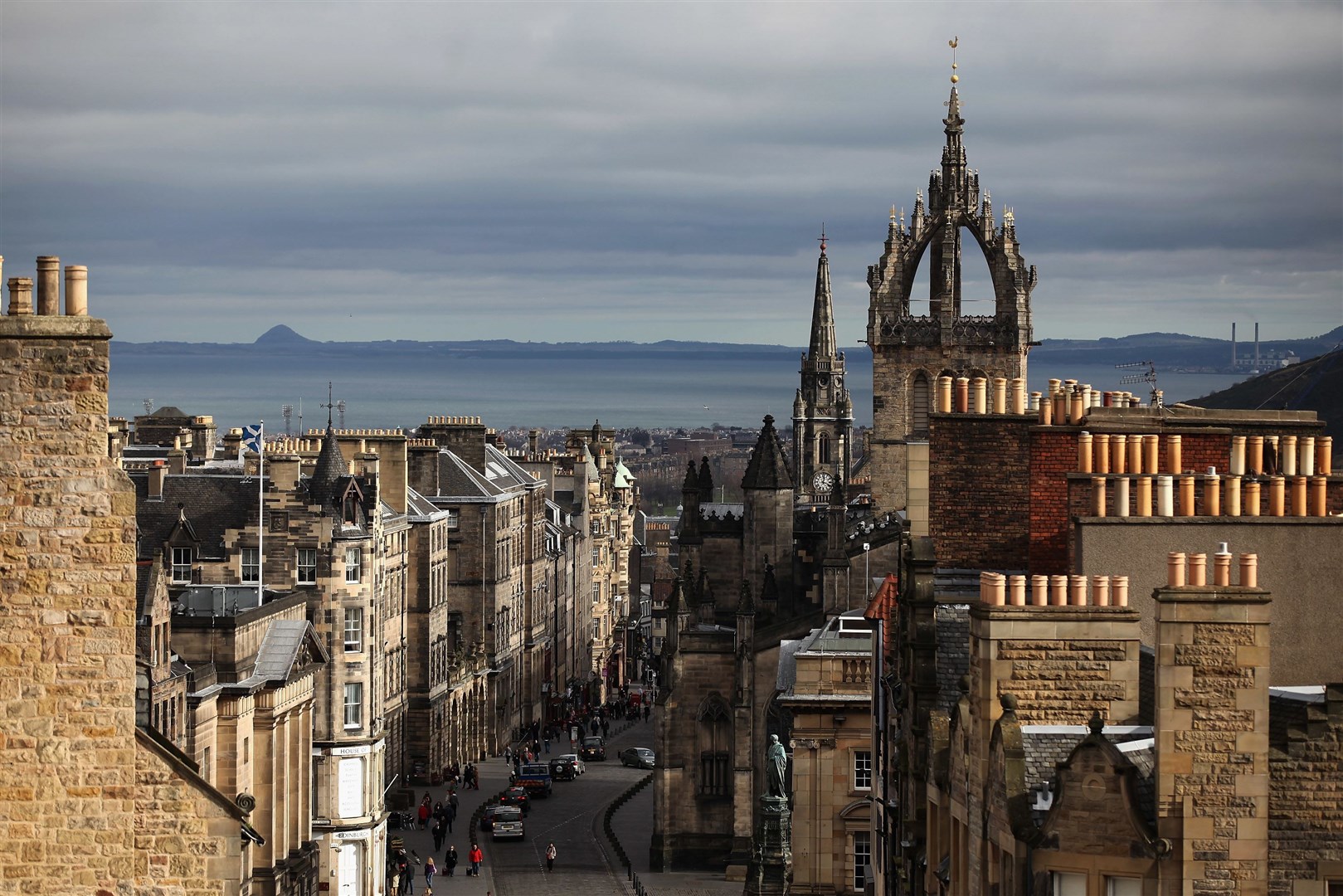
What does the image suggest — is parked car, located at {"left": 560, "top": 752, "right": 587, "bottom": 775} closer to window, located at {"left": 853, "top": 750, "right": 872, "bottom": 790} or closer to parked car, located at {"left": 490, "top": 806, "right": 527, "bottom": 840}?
parked car, located at {"left": 490, "top": 806, "right": 527, "bottom": 840}

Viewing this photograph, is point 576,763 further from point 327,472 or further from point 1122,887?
point 1122,887

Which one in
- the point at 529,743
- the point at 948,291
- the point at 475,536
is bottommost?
the point at 529,743

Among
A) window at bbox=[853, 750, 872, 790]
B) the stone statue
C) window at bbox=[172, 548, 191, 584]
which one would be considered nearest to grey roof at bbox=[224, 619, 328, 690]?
window at bbox=[172, 548, 191, 584]

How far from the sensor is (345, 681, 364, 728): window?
6750cm

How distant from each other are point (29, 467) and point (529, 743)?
283 feet

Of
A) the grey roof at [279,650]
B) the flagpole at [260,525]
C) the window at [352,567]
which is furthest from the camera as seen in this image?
the window at [352,567]

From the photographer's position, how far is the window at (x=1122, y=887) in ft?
65.2

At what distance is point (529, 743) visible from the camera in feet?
351

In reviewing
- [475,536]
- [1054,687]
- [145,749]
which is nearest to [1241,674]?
[1054,687]

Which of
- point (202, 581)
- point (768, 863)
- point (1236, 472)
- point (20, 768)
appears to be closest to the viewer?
point (20, 768)

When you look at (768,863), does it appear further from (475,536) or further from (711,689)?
(475,536)

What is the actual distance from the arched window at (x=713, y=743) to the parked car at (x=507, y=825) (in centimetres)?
678

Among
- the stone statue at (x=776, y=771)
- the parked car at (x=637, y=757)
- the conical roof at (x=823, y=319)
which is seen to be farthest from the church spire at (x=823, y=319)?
the stone statue at (x=776, y=771)

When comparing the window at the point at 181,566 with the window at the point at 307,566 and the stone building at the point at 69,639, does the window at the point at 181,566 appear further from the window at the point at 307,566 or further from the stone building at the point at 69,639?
the stone building at the point at 69,639
